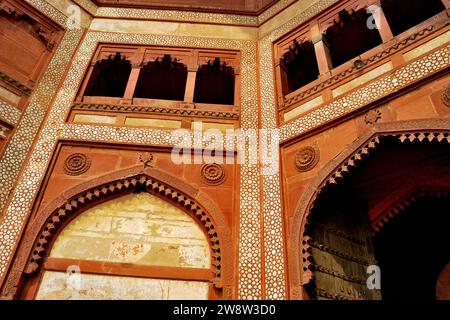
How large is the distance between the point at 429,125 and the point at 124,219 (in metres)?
3.42

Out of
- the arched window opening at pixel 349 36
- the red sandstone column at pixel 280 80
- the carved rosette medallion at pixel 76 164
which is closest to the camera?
the carved rosette medallion at pixel 76 164

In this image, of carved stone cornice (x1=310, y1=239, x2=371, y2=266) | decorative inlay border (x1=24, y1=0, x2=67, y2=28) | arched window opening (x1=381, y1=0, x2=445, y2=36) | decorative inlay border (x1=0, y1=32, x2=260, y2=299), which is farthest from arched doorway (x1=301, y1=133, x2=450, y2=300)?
decorative inlay border (x1=24, y1=0, x2=67, y2=28)

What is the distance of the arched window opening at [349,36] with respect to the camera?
208 inches

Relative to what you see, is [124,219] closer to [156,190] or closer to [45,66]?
[156,190]

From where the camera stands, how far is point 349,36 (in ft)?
18.7

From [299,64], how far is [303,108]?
5.08 ft

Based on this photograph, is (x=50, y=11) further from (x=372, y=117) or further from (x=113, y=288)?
(x=372, y=117)

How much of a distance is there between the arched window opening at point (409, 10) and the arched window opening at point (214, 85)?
2.59 m

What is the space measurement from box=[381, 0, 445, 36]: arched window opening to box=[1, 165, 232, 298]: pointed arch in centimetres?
385

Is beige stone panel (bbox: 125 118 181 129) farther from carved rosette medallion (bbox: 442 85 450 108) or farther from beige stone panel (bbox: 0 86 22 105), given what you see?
carved rosette medallion (bbox: 442 85 450 108)

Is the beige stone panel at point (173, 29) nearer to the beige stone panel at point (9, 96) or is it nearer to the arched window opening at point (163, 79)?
the arched window opening at point (163, 79)

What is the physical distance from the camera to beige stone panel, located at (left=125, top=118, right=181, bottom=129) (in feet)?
16.4

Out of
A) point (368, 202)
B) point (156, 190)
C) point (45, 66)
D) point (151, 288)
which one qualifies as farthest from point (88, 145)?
point (368, 202)

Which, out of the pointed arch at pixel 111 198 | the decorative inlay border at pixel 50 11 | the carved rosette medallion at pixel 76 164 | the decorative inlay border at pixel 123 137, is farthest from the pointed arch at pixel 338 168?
the decorative inlay border at pixel 50 11
